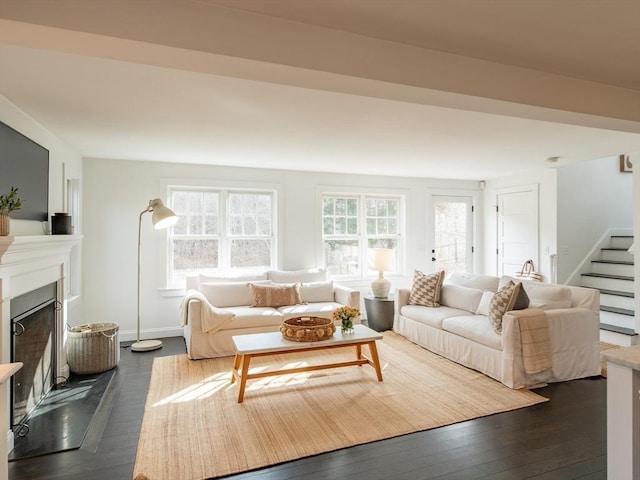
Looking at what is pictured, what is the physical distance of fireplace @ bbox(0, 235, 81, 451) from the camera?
2.44m

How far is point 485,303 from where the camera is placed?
4.23 m

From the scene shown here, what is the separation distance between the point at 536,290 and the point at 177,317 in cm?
437

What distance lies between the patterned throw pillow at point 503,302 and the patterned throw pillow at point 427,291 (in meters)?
1.18

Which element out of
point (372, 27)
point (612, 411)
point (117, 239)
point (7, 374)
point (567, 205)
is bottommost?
point (612, 411)

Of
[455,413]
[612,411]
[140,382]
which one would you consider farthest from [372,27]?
[140,382]

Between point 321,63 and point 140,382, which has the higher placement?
point 321,63

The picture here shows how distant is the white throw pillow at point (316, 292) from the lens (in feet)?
16.7

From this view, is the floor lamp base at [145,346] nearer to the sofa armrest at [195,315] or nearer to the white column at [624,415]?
the sofa armrest at [195,315]

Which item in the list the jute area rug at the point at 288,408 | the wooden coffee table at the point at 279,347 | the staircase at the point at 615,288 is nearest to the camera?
the jute area rug at the point at 288,408

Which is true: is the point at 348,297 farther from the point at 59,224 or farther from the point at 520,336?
the point at 59,224

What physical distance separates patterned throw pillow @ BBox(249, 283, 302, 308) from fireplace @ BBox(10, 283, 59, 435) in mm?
2058

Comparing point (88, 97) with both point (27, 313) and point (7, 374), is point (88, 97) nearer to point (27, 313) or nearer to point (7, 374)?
point (27, 313)

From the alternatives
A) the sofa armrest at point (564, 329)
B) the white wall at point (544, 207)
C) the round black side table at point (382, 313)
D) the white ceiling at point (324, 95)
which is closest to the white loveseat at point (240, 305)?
the round black side table at point (382, 313)

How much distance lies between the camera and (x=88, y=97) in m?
2.65
